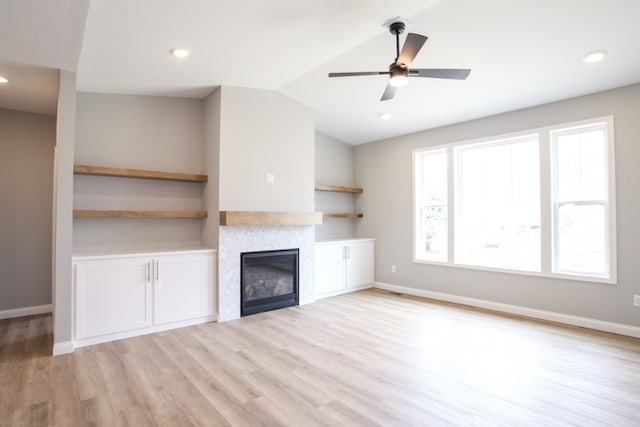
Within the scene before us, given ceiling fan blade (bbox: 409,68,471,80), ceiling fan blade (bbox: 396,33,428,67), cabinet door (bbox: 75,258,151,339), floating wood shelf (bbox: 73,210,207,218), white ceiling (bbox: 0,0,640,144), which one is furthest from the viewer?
floating wood shelf (bbox: 73,210,207,218)

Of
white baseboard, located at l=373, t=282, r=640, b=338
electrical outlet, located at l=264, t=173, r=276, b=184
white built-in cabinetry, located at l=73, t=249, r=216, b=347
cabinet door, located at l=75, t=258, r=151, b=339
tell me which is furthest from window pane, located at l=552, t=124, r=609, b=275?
cabinet door, located at l=75, t=258, r=151, b=339

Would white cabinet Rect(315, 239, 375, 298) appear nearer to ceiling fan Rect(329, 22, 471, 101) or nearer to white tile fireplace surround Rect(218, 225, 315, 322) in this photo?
white tile fireplace surround Rect(218, 225, 315, 322)

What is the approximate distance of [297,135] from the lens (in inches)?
196

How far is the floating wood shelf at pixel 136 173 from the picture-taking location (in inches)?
145

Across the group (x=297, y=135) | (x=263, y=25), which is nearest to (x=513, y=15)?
(x=263, y=25)

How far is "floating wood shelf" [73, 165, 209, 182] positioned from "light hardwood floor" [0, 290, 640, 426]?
1820 millimetres

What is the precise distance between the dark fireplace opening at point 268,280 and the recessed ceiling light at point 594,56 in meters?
3.90

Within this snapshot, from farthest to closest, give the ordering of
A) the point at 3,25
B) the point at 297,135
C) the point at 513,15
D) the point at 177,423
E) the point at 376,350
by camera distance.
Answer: the point at 297,135
the point at 376,350
the point at 513,15
the point at 3,25
the point at 177,423

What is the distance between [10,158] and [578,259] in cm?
715

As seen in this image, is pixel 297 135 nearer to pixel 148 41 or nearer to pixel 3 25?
pixel 148 41

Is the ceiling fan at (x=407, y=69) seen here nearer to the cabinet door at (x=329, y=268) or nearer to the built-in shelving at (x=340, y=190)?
the built-in shelving at (x=340, y=190)

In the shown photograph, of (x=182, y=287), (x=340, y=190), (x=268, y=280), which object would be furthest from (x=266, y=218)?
(x=340, y=190)

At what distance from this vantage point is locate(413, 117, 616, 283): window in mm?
3967

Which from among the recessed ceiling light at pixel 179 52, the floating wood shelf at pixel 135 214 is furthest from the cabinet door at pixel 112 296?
the recessed ceiling light at pixel 179 52
